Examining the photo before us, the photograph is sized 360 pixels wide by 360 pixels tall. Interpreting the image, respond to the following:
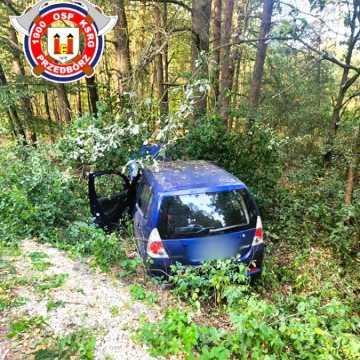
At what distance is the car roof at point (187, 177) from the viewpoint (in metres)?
4.48

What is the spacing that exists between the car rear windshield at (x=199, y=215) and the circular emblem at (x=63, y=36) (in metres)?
4.00

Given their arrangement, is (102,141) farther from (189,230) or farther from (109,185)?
(189,230)

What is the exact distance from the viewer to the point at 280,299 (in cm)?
443

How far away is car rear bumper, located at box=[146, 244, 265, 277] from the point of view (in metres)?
4.33

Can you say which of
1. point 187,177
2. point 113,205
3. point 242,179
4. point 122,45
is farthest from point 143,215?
point 122,45

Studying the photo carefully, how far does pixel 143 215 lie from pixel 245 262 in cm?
160

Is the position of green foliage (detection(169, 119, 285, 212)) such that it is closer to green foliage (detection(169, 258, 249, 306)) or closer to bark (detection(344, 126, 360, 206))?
bark (detection(344, 126, 360, 206))

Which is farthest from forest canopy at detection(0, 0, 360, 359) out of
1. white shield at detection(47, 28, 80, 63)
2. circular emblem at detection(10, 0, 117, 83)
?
white shield at detection(47, 28, 80, 63)

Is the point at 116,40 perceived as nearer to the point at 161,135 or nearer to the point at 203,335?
the point at 161,135

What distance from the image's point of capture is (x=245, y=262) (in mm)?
4562

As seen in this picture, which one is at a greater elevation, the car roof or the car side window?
the car roof

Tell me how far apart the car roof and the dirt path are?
4.73 feet

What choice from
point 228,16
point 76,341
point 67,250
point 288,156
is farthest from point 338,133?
point 76,341

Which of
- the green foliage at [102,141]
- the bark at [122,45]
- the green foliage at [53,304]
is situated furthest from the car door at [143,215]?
the bark at [122,45]
